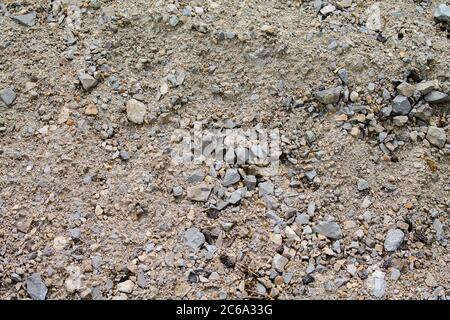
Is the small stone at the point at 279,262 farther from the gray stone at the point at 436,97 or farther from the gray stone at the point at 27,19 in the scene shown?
the gray stone at the point at 27,19

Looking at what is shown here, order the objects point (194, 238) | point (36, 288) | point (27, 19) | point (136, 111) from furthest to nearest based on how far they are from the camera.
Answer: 1. point (27, 19)
2. point (136, 111)
3. point (194, 238)
4. point (36, 288)

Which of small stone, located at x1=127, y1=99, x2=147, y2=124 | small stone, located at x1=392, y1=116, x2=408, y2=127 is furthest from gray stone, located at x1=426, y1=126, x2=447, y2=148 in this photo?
small stone, located at x1=127, y1=99, x2=147, y2=124

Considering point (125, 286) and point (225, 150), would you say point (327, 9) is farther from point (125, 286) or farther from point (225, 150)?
point (125, 286)

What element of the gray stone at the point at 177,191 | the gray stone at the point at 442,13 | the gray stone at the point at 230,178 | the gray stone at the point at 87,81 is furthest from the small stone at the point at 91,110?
the gray stone at the point at 442,13

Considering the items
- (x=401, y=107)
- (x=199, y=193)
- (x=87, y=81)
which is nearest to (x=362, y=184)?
(x=401, y=107)
